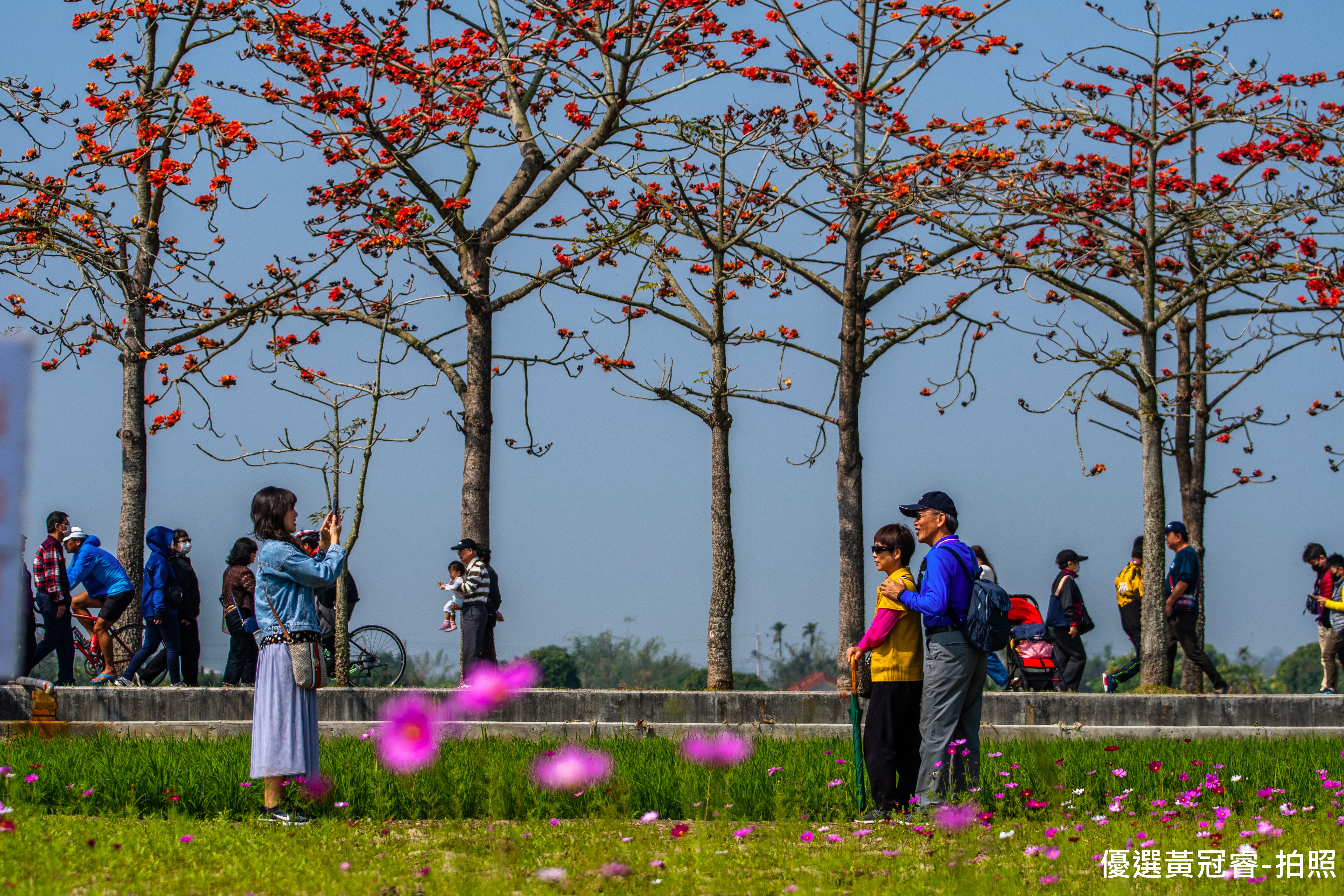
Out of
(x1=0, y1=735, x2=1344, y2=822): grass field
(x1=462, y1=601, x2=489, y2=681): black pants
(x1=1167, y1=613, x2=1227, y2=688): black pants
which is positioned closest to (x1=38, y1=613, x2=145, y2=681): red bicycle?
(x1=462, y1=601, x2=489, y2=681): black pants

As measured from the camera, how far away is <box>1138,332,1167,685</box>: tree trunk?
12.2 metres

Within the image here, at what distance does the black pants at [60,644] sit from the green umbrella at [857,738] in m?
8.53

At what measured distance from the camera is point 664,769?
659cm

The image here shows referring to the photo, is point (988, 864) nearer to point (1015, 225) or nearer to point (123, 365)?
Result: point (1015, 225)

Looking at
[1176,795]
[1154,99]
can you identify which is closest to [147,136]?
[1154,99]

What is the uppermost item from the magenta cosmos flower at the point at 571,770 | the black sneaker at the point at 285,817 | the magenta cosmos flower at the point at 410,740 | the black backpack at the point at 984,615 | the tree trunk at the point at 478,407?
the tree trunk at the point at 478,407

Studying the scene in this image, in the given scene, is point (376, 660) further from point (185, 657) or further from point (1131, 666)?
point (1131, 666)

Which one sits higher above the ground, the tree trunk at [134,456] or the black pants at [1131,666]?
the tree trunk at [134,456]

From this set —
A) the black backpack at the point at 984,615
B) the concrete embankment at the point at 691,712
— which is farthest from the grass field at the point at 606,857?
the concrete embankment at the point at 691,712

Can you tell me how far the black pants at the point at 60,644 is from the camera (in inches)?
466

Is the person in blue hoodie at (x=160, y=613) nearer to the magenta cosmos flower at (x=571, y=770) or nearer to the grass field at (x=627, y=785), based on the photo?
the grass field at (x=627, y=785)

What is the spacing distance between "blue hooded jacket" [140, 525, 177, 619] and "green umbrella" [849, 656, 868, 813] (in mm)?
7582

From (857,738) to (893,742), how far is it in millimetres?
181

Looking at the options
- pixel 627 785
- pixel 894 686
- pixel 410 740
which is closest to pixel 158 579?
pixel 410 740
